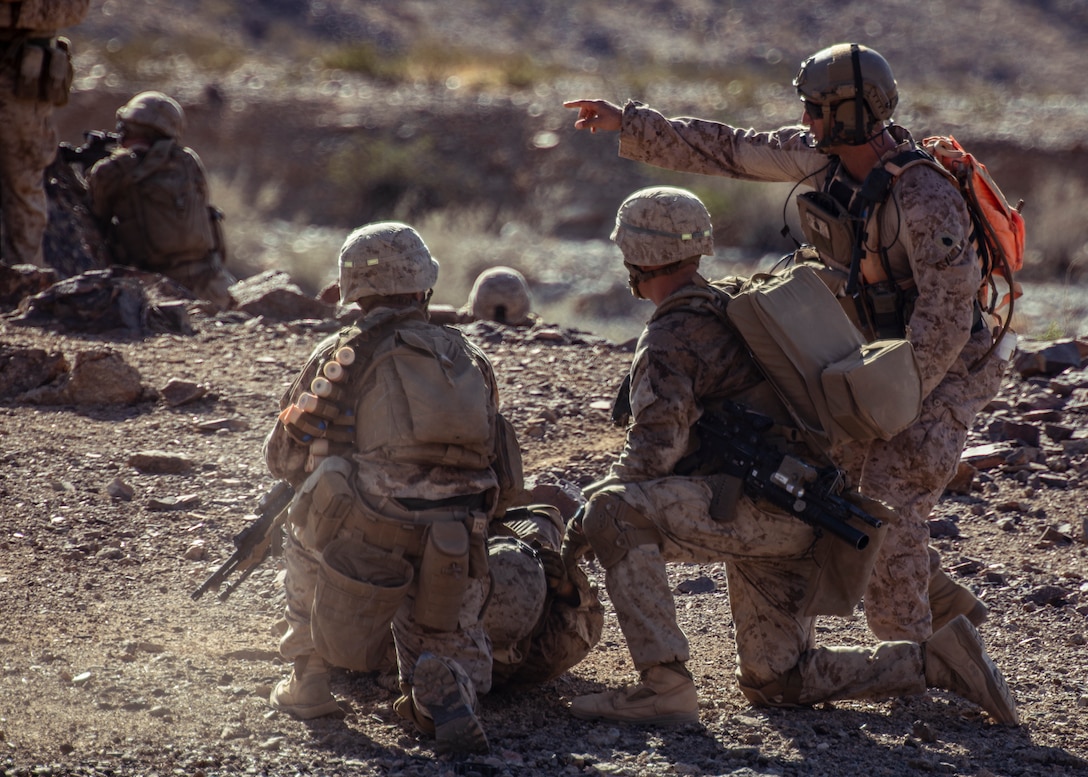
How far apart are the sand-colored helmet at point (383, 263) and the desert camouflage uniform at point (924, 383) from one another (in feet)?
5.13

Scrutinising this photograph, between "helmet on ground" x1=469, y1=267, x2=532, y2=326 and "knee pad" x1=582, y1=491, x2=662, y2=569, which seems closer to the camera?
"knee pad" x1=582, y1=491, x2=662, y2=569

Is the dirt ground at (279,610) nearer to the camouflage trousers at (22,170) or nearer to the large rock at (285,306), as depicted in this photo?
the large rock at (285,306)

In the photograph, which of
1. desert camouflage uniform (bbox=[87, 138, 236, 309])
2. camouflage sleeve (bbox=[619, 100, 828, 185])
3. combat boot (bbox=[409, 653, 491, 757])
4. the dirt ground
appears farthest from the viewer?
desert camouflage uniform (bbox=[87, 138, 236, 309])

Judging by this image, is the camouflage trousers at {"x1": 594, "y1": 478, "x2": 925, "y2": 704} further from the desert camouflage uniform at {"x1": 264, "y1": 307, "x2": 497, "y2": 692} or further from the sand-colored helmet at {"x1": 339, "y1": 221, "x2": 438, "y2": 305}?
the sand-colored helmet at {"x1": 339, "y1": 221, "x2": 438, "y2": 305}

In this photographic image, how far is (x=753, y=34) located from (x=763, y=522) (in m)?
39.2

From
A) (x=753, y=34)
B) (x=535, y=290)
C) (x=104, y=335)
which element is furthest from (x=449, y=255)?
(x=753, y=34)

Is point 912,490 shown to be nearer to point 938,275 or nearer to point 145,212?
point 938,275

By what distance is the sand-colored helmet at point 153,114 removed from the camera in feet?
35.0

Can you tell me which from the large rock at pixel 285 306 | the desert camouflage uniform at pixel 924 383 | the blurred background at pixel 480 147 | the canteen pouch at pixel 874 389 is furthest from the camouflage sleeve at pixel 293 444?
the blurred background at pixel 480 147

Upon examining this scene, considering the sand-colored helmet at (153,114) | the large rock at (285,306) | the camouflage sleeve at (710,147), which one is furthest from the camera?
the sand-colored helmet at (153,114)

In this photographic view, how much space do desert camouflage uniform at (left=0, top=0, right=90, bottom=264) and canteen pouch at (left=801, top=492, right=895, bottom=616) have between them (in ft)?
25.0

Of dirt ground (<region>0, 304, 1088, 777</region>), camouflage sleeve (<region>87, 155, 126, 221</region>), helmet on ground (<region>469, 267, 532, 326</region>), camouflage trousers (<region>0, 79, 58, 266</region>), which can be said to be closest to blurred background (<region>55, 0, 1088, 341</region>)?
helmet on ground (<region>469, 267, 532, 326</region>)

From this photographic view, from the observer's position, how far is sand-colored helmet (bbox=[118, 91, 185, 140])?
10.7 metres

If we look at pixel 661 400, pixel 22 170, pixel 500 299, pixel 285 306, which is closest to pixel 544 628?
pixel 661 400
